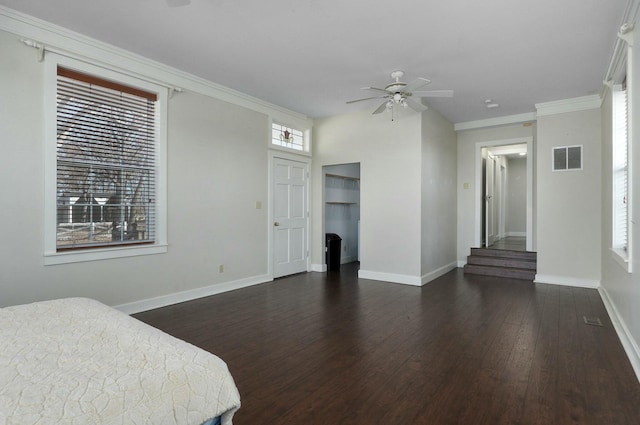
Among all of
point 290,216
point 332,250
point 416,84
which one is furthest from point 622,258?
point 290,216

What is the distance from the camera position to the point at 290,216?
19.9 feet

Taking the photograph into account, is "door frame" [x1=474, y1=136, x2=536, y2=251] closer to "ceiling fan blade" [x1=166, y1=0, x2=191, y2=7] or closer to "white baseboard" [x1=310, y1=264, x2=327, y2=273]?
"white baseboard" [x1=310, y1=264, x2=327, y2=273]

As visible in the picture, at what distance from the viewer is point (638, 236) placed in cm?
251

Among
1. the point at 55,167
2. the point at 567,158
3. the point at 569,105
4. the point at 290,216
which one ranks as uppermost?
the point at 569,105

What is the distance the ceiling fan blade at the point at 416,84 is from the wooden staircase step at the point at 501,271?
152 inches

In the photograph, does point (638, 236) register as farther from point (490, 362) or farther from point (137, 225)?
point (137, 225)

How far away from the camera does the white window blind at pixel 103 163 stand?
341cm

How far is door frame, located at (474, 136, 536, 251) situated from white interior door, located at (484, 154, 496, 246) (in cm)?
38

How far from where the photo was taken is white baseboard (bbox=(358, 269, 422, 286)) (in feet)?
17.4

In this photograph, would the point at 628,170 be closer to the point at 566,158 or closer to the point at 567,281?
the point at 566,158

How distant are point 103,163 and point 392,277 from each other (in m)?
4.25

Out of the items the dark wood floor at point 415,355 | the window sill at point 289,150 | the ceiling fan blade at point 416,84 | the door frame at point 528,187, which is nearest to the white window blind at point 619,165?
the dark wood floor at point 415,355

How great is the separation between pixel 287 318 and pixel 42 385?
2768 millimetres

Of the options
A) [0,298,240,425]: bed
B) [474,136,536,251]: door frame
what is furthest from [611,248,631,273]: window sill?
[0,298,240,425]: bed
